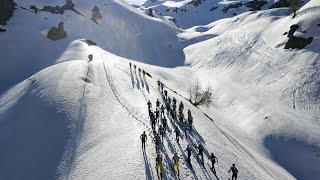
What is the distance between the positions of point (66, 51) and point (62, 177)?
172 feet

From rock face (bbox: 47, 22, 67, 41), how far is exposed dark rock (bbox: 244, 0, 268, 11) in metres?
118

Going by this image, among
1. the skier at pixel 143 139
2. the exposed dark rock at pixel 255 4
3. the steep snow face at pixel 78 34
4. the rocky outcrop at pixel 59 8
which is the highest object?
the rocky outcrop at pixel 59 8

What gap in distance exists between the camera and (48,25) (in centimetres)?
8800

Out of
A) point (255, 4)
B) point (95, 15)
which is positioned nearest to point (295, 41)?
point (95, 15)

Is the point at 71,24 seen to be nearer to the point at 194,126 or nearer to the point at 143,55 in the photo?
the point at 143,55

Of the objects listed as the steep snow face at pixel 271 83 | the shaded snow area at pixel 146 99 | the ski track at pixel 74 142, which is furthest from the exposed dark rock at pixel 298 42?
the ski track at pixel 74 142

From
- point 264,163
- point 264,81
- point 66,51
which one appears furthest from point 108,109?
point 66,51

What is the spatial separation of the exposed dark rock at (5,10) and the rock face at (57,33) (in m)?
10.5

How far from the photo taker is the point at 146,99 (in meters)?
44.7

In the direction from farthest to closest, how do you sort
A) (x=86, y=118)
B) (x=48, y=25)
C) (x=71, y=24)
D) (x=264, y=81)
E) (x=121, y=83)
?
(x=71, y=24) → (x=48, y=25) → (x=264, y=81) → (x=121, y=83) → (x=86, y=118)

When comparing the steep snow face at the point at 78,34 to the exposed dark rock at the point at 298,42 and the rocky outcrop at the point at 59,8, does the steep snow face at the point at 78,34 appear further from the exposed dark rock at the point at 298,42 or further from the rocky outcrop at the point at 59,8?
the exposed dark rock at the point at 298,42

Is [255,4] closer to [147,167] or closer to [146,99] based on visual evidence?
[146,99]

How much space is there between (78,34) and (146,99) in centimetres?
5371

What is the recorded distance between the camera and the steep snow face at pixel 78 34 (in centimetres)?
7125
